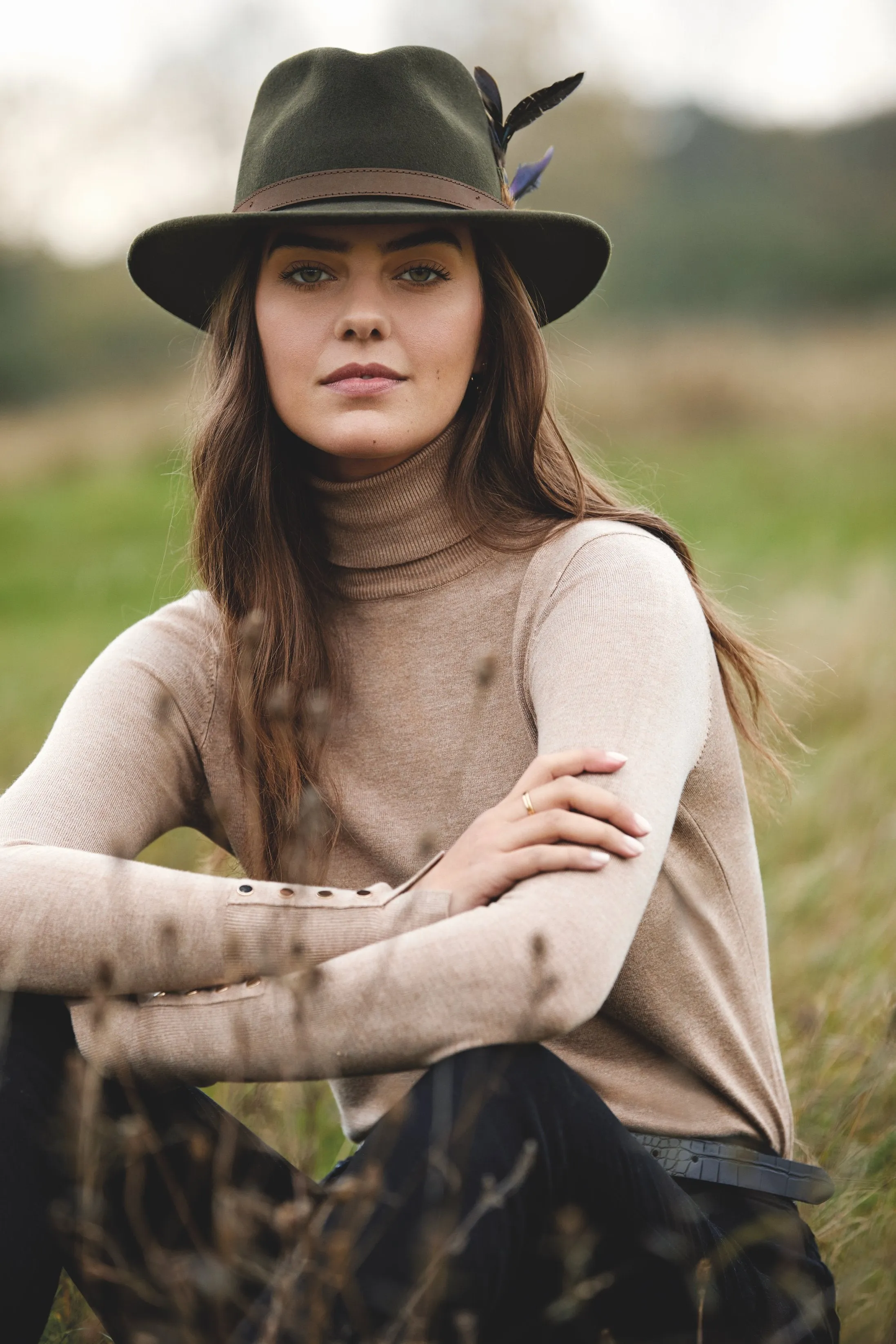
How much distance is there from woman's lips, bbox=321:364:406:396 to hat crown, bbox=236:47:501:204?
1.03ft

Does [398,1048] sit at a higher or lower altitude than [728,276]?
lower

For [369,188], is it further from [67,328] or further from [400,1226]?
[67,328]

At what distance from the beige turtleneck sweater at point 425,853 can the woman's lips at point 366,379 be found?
0.56 feet

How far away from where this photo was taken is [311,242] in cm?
229

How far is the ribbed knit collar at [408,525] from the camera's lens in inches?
95.0

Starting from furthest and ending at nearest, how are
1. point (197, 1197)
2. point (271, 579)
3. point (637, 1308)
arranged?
point (271, 579) < point (197, 1197) < point (637, 1308)

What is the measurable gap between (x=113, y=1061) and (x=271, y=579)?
912 mm

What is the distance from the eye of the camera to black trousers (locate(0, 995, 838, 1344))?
1.50 meters

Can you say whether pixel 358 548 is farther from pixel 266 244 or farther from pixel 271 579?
pixel 266 244

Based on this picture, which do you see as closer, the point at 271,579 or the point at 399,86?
the point at 399,86

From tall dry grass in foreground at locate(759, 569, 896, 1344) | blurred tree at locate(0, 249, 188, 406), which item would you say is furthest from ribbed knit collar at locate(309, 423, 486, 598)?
blurred tree at locate(0, 249, 188, 406)

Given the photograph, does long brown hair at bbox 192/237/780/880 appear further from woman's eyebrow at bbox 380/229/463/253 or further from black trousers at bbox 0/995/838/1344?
black trousers at bbox 0/995/838/1344

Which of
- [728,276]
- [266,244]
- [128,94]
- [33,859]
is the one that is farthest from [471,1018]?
[728,276]

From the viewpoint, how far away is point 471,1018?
169 cm
